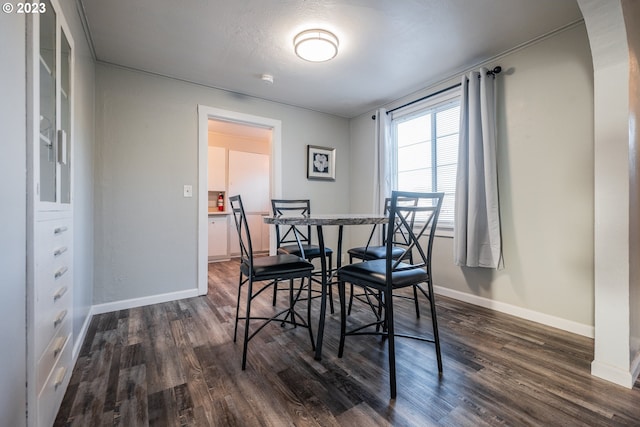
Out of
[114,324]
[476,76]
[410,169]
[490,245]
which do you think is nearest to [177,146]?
[114,324]

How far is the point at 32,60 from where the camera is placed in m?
0.95

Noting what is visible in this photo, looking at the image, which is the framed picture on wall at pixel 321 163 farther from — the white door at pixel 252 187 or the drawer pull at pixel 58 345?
the drawer pull at pixel 58 345

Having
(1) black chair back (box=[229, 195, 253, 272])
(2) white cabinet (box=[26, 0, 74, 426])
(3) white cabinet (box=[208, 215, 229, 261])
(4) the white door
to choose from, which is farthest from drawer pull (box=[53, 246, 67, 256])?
(4) the white door

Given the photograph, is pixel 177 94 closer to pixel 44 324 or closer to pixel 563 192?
pixel 44 324

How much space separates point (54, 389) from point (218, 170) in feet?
14.2

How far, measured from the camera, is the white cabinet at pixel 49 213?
3.12 feet

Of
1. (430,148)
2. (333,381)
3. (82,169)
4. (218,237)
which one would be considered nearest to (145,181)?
(82,169)

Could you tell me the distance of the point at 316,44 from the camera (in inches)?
82.1

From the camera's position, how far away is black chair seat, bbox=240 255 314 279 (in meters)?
1.68

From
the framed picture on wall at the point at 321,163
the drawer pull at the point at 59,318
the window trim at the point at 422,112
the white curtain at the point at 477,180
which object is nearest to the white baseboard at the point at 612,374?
the white curtain at the point at 477,180

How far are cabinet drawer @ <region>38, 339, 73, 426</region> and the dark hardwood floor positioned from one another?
6cm

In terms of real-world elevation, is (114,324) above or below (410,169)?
below

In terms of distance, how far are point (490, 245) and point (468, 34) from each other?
1753mm

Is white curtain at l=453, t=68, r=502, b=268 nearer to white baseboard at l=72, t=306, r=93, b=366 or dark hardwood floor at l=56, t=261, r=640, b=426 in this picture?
dark hardwood floor at l=56, t=261, r=640, b=426
